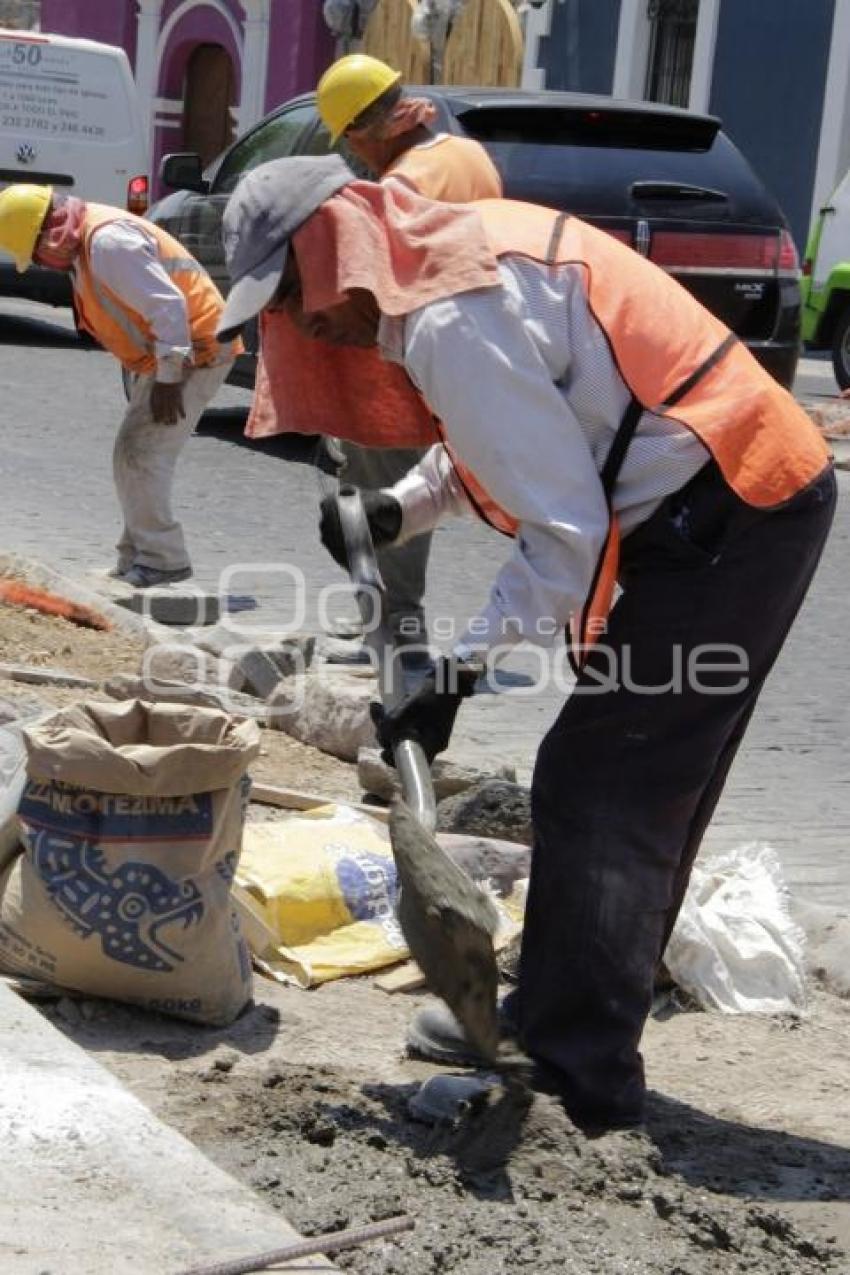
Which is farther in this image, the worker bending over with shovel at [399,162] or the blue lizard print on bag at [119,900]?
the worker bending over with shovel at [399,162]

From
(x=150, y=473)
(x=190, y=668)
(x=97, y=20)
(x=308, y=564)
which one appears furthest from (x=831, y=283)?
(x=97, y=20)

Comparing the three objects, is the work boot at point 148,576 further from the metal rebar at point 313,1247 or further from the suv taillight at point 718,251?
the metal rebar at point 313,1247

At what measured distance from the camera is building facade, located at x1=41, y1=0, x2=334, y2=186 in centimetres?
2656

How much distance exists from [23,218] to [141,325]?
601mm

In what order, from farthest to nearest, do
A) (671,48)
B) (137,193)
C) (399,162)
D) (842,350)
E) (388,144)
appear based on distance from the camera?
(671,48) < (137,193) < (842,350) < (388,144) < (399,162)

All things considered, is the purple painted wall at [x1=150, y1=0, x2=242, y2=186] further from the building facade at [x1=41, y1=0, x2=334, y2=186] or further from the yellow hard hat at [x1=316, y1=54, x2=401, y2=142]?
the yellow hard hat at [x1=316, y1=54, x2=401, y2=142]

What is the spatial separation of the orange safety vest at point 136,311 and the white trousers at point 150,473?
12 cm

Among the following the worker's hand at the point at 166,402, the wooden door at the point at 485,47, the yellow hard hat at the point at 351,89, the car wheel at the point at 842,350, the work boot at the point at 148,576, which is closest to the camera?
the yellow hard hat at the point at 351,89

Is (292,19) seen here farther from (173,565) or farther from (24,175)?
(173,565)

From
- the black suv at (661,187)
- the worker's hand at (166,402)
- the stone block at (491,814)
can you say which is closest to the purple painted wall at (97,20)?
the black suv at (661,187)

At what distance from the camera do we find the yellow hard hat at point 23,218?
8.14 m

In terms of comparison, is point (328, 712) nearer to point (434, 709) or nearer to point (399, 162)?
point (399, 162)

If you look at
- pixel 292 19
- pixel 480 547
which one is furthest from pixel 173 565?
pixel 292 19

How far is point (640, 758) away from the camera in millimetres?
3812
